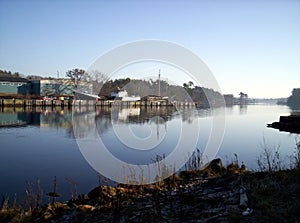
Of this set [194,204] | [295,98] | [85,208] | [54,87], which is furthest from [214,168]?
[295,98]

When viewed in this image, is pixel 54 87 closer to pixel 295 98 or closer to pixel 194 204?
pixel 194 204

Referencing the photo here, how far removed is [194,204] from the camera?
4500 millimetres

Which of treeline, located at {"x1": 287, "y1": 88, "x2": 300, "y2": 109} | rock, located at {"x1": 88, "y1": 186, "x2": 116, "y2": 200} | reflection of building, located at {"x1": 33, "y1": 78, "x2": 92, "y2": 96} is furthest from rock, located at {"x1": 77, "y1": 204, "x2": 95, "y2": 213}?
treeline, located at {"x1": 287, "y1": 88, "x2": 300, "y2": 109}

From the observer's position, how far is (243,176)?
5.57 metres

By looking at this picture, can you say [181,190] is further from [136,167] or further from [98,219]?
[136,167]

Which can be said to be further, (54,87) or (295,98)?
(295,98)

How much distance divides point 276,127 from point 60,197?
22.5 metres

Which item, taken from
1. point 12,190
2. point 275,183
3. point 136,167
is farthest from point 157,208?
point 136,167

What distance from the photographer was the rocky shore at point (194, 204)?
3760mm

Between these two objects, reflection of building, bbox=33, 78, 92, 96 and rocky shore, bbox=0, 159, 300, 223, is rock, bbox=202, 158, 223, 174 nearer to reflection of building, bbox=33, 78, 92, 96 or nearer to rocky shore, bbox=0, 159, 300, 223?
rocky shore, bbox=0, 159, 300, 223

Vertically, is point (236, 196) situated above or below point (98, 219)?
above

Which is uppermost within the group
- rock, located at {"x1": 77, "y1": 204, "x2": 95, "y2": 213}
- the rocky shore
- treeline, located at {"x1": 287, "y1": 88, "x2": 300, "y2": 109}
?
treeline, located at {"x1": 287, "y1": 88, "x2": 300, "y2": 109}

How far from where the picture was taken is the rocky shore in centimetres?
376

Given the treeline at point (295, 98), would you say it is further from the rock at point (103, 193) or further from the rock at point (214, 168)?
the rock at point (103, 193)
